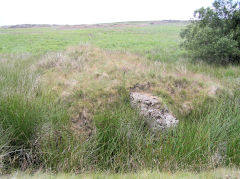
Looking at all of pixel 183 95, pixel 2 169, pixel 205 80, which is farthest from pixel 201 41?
pixel 2 169

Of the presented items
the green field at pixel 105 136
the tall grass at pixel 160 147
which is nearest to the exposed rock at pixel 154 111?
the green field at pixel 105 136

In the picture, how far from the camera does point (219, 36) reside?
32.8 feet

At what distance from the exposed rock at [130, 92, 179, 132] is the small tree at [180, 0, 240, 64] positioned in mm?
5860

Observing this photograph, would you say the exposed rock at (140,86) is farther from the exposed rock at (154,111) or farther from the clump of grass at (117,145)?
the clump of grass at (117,145)

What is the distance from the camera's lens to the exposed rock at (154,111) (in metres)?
4.82

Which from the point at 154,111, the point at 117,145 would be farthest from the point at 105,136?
the point at 154,111

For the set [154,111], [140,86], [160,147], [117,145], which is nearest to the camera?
[160,147]

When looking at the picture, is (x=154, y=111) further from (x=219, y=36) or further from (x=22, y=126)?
(x=219, y=36)

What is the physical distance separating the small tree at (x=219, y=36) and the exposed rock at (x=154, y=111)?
586 cm

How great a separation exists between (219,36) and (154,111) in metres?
7.19

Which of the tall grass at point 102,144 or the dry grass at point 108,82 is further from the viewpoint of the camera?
the dry grass at point 108,82

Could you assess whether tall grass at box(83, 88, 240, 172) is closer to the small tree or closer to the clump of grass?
the clump of grass

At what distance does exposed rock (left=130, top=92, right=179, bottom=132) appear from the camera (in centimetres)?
482

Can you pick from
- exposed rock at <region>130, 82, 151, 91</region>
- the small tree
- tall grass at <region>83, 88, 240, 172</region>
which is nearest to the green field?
tall grass at <region>83, 88, 240, 172</region>
